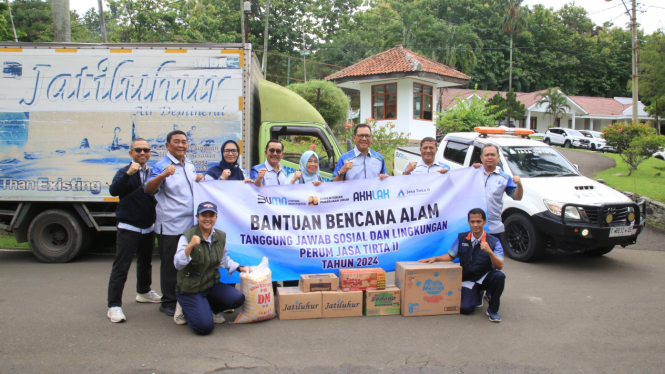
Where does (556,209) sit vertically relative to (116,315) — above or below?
above

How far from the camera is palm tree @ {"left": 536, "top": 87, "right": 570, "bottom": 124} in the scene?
48.7 metres

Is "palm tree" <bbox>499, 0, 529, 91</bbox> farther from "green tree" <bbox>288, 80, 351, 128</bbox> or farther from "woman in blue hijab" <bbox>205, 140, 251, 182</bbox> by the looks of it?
"woman in blue hijab" <bbox>205, 140, 251, 182</bbox>

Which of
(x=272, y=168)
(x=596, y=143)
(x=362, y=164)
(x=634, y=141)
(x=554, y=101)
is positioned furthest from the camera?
(x=554, y=101)

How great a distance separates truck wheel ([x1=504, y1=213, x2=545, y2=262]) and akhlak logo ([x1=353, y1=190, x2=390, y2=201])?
3047 millimetres

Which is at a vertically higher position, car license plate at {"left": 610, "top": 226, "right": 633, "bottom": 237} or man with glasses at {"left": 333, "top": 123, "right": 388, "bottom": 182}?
man with glasses at {"left": 333, "top": 123, "right": 388, "bottom": 182}

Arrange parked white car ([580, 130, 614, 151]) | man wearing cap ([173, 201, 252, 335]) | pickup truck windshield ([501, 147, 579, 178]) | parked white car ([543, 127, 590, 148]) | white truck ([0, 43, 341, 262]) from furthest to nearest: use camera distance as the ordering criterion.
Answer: parked white car ([543, 127, 590, 148]) → parked white car ([580, 130, 614, 151]) → pickup truck windshield ([501, 147, 579, 178]) → white truck ([0, 43, 341, 262]) → man wearing cap ([173, 201, 252, 335])

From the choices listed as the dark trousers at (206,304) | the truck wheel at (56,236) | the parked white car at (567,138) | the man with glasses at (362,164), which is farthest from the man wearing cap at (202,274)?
the parked white car at (567,138)

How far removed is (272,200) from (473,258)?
2307 millimetres

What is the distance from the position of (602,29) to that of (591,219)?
245ft

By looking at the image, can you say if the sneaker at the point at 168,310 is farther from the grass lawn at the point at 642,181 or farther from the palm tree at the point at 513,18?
the palm tree at the point at 513,18

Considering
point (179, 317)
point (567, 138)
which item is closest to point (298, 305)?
point (179, 317)

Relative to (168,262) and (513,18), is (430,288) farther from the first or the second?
(513,18)

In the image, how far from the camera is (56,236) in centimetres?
755

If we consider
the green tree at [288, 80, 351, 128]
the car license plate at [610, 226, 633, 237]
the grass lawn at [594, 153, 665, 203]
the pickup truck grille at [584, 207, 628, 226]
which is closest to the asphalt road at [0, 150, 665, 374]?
the car license plate at [610, 226, 633, 237]
